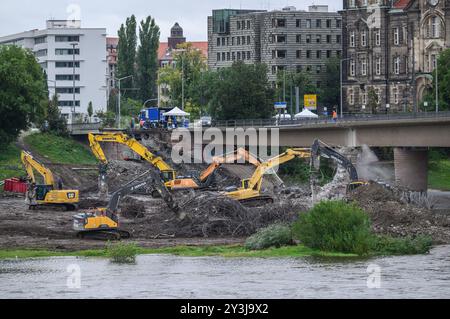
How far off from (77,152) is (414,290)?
82868mm

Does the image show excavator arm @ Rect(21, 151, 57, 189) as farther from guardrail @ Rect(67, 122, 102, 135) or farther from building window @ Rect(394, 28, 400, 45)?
building window @ Rect(394, 28, 400, 45)

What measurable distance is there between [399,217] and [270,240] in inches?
412

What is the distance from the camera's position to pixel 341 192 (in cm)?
9956

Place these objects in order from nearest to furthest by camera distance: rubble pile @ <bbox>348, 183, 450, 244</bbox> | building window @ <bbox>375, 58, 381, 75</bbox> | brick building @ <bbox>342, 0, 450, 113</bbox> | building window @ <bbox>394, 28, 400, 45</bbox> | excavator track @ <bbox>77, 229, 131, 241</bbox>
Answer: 1. excavator track @ <bbox>77, 229, 131, 241</bbox>
2. rubble pile @ <bbox>348, 183, 450, 244</bbox>
3. brick building @ <bbox>342, 0, 450, 113</bbox>
4. building window @ <bbox>394, 28, 400, 45</bbox>
5. building window @ <bbox>375, 58, 381, 75</bbox>

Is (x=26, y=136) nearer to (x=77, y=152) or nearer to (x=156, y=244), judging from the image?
(x=77, y=152)

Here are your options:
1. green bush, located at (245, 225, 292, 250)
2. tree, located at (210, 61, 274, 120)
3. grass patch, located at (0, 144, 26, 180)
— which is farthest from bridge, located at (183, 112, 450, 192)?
green bush, located at (245, 225, 292, 250)

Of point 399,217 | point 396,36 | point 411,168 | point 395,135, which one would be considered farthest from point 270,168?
point 396,36

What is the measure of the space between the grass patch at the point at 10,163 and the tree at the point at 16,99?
107 centimetres

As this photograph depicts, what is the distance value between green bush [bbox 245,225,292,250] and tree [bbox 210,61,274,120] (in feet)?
262

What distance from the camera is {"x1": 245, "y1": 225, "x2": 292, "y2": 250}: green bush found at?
3088 inches

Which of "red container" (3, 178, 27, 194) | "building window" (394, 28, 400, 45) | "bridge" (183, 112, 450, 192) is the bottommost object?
"red container" (3, 178, 27, 194)

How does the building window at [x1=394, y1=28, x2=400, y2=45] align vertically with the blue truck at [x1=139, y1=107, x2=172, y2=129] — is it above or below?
above
